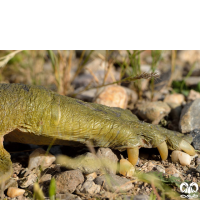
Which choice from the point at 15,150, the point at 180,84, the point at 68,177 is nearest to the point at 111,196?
the point at 68,177

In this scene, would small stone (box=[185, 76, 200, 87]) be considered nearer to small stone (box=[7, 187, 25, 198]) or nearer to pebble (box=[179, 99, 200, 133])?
pebble (box=[179, 99, 200, 133])

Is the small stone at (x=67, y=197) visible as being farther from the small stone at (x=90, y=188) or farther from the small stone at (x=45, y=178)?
the small stone at (x=45, y=178)

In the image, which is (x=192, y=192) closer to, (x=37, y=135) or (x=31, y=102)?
(x=37, y=135)

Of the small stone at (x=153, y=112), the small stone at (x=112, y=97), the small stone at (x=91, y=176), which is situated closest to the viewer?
the small stone at (x=91, y=176)

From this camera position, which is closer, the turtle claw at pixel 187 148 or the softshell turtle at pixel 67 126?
the softshell turtle at pixel 67 126

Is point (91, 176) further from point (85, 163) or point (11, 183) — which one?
point (11, 183)

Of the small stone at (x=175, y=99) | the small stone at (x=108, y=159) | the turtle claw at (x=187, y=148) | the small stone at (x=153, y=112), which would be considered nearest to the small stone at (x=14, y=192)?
the small stone at (x=108, y=159)

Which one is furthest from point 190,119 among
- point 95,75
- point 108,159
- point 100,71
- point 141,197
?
point 100,71
